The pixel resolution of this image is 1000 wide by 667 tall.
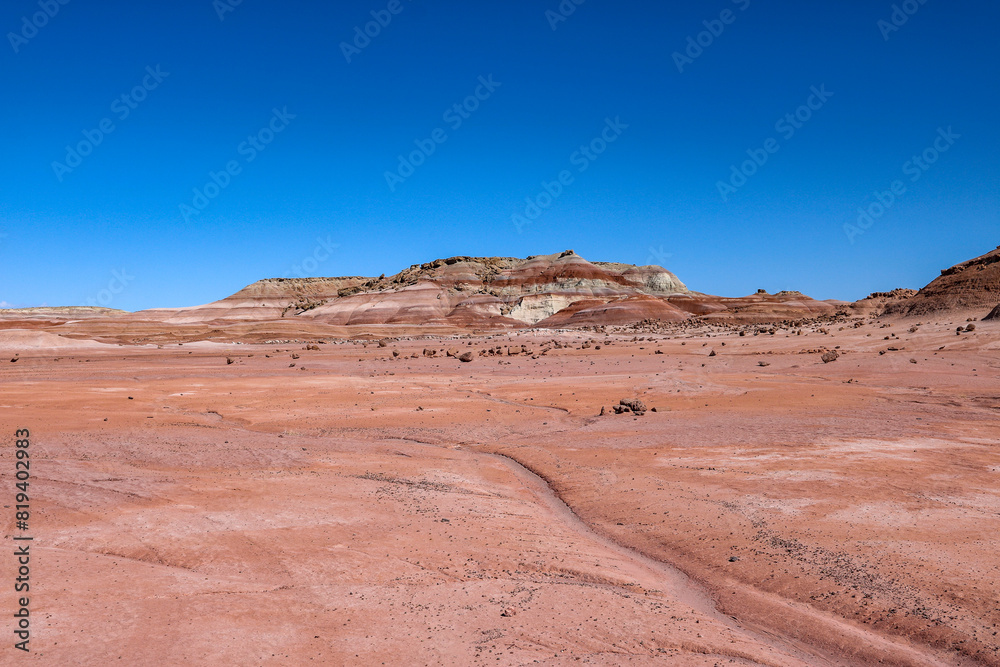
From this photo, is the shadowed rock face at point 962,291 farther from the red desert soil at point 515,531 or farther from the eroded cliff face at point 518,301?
the eroded cliff face at point 518,301

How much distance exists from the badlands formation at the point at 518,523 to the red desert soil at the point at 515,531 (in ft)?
0.13

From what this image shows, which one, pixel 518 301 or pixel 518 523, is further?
pixel 518 301

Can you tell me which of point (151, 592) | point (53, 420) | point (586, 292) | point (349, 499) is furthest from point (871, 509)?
point (586, 292)

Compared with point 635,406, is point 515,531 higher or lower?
lower

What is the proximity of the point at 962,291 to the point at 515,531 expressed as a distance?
41645 millimetres

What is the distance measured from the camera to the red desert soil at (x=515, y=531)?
17.8 feet

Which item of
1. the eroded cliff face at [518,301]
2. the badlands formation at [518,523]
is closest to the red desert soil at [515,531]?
the badlands formation at [518,523]

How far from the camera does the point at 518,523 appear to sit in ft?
28.2

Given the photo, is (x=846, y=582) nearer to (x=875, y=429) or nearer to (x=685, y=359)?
(x=875, y=429)

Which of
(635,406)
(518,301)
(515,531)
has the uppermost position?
(518,301)

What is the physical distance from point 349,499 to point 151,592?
361 cm

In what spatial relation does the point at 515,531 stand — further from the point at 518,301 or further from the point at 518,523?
the point at 518,301

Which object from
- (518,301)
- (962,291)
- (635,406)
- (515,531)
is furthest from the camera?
(518,301)

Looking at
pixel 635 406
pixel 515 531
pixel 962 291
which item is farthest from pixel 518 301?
pixel 515 531
